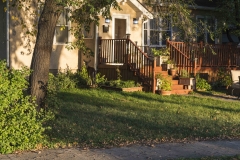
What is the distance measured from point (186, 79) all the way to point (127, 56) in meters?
2.43

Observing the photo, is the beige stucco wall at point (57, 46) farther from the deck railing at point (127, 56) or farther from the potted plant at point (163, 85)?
the potted plant at point (163, 85)

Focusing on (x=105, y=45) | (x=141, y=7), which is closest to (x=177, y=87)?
(x=105, y=45)

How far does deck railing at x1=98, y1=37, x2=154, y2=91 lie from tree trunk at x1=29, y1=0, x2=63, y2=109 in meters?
7.33

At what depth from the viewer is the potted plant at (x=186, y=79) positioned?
739 inches

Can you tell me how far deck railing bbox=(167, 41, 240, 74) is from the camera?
1997 centimetres

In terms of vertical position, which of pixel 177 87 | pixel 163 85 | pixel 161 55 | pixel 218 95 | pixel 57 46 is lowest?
pixel 218 95

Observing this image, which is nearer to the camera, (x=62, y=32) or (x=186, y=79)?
(x=186, y=79)

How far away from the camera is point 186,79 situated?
738 inches

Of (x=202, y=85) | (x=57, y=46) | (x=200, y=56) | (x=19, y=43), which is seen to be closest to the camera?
(x=19, y=43)

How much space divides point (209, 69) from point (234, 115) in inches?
313

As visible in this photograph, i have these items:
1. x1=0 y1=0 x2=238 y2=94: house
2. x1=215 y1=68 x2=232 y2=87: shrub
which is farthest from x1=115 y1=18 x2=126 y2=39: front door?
x1=215 y1=68 x2=232 y2=87: shrub

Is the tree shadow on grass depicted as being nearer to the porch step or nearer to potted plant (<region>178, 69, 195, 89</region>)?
potted plant (<region>178, 69, 195, 89</region>)

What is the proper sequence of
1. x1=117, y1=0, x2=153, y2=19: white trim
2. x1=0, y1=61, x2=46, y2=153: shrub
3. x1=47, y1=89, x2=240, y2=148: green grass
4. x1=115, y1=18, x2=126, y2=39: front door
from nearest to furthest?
1. x1=0, y1=61, x2=46, y2=153: shrub
2. x1=47, y1=89, x2=240, y2=148: green grass
3. x1=117, y1=0, x2=153, y2=19: white trim
4. x1=115, y1=18, x2=126, y2=39: front door

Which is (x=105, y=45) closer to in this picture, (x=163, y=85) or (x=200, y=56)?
(x=163, y=85)
